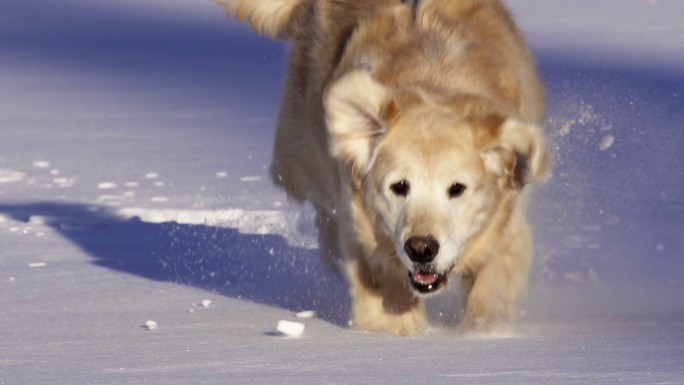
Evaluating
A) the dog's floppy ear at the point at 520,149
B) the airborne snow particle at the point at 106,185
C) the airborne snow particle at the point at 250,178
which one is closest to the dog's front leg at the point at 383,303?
the dog's floppy ear at the point at 520,149

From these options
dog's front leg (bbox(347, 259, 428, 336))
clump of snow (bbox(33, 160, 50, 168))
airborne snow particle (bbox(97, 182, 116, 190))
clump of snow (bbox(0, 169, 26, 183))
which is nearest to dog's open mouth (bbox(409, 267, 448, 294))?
dog's front leg (bbox(347, 259, 428, 336))

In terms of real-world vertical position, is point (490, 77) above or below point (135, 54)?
above

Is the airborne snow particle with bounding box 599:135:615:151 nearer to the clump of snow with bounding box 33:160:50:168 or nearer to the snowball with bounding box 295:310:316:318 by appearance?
the snowball with bounding box 295:310:316:318

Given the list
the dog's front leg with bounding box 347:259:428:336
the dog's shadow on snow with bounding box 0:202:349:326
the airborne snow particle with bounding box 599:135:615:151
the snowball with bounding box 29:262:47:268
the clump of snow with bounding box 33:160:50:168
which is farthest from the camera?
the clump of snow with bounding box 33:160:50:168

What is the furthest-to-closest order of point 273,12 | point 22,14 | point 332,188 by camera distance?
point 22,14
point 273,12
point 332,188

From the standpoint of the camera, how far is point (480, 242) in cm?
462

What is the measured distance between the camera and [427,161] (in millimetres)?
4289

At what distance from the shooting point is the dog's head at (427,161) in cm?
425

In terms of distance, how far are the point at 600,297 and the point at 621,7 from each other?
1125 centimetres

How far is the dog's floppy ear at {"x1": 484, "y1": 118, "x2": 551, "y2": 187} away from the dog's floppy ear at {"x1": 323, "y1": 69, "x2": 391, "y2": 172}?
0.35 metres

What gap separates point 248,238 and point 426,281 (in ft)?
7.90

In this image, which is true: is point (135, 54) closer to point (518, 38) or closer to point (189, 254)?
point (189, 254)

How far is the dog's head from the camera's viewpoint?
4.25 metres

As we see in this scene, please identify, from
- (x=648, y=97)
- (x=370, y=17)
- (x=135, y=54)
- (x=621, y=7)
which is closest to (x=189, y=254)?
(x=370, y=17)
